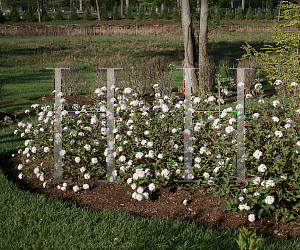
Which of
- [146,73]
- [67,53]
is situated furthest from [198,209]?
[67,53]

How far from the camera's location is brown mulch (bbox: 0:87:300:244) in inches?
124

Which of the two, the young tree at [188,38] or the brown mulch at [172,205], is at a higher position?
the young tree at [188,38]

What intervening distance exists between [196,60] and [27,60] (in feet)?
43.6

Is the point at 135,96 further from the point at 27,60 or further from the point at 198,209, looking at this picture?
the point at 27,60

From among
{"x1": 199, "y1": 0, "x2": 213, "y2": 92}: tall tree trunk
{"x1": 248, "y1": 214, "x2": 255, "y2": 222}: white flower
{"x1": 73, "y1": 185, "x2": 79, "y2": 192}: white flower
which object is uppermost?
{"x1": 199, "y1": 0, "x2": 213, "y2": 92}: tall tree trunk

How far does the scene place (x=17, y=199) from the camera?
365 cm

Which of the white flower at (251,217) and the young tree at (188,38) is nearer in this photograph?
the white flower at (251,217)

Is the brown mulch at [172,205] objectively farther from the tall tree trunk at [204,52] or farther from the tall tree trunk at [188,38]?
the tall tree trunk at [204,52]

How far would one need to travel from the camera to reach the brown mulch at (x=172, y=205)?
3.16 meters


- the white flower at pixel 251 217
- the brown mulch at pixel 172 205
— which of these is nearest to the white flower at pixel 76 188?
the brown mulch at pixel 172 205

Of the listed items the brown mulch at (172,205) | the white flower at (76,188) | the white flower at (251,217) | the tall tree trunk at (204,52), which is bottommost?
the brown mulch at (172,205)

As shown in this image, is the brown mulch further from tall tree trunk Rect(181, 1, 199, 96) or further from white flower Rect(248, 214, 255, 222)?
tall tree trunk Rect(181, 1, 199, 96)

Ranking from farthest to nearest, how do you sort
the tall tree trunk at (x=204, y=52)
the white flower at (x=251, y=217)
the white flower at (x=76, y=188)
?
the tall tree trunk at (x=204, y=52) → the white flower at (x=76, y=188) → the white flower at (x=251, y=217)

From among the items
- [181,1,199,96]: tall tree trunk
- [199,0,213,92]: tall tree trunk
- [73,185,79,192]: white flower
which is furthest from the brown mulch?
[199,0,213,92]: tall tree trunk
